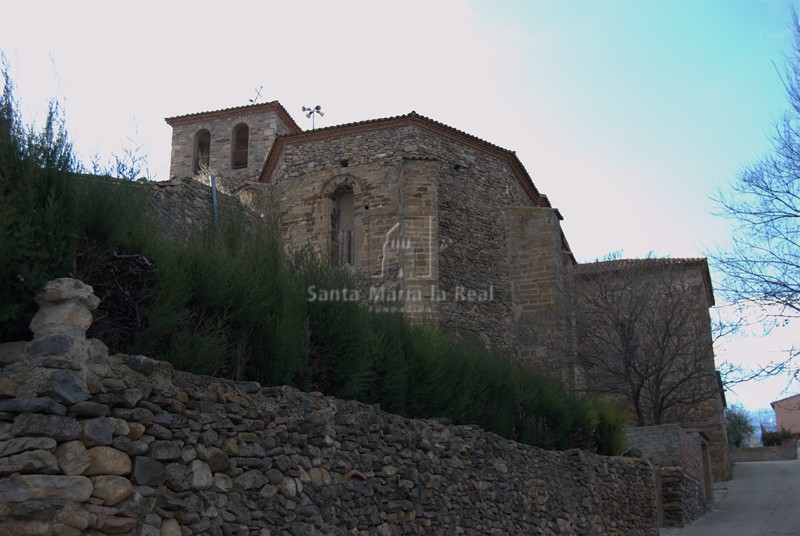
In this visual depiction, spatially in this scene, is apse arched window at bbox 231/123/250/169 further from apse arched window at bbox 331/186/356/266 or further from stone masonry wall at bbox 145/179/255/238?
A: stone masonry wall at bbox 145/179/255/238

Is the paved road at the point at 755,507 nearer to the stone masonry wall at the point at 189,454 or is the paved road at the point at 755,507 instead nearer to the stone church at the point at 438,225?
the stone church at the point at 438,225

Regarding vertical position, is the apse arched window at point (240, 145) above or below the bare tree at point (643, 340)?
above

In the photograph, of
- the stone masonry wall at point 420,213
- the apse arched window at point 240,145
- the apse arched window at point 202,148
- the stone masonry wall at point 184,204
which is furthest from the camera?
the apse arched window at point 202,148

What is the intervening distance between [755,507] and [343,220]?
12.3 metres

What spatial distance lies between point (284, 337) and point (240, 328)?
1.40 ft

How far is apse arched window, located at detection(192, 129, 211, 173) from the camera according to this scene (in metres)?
32.7

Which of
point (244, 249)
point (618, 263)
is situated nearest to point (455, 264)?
point (618, 263)

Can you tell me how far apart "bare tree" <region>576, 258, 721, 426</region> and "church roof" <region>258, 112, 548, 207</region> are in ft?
15.0

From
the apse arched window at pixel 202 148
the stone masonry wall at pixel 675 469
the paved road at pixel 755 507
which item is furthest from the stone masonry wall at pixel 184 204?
the apse arched window at pixel 202 148

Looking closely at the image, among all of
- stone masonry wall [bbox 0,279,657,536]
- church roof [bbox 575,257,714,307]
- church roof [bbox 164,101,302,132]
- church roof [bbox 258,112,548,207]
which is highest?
church roof [bbox 164,101,302,132]

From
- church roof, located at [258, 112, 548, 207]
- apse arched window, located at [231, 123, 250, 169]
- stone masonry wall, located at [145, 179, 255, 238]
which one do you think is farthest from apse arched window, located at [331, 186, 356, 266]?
apse arched window, located at [231, 123, 250, 169]

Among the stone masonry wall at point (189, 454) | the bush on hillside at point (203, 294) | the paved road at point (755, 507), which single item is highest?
the bush on hillside at point (203, 294)

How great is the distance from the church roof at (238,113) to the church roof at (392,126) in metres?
11.1

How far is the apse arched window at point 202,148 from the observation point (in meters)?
32.7
